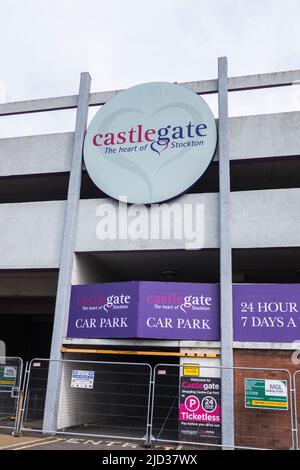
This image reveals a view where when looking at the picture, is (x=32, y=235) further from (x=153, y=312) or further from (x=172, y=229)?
(x=153, y=312)

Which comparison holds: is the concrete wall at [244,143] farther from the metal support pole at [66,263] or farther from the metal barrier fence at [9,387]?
the metal barrier fence at [9,387]

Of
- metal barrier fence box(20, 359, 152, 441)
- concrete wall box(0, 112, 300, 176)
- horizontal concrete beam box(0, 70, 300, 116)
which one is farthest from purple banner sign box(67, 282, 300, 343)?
horizontal concrete beam box(0, 70, 300, 116)

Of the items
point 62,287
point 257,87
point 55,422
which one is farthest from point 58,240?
point 257,87

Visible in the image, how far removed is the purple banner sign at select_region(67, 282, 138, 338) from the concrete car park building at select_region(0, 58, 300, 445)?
0.24 metres

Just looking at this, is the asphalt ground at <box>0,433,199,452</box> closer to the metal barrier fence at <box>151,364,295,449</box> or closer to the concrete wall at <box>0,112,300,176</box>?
the metal barrier fence at <box>151,364,295,449</box>

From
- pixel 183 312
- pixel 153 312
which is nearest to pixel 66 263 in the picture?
pixel 153 312

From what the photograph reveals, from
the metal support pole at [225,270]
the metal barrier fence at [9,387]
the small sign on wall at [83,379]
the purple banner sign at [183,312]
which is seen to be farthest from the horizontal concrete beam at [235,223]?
the metal barrier fence at [9,387]

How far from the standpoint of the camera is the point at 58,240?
14789 mm

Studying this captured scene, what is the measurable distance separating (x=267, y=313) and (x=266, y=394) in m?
2.24

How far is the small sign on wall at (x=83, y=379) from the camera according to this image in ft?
40.8

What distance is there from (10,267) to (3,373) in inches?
144

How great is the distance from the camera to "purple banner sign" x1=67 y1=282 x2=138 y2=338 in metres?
13.1

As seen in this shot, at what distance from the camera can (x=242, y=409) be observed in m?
11.9

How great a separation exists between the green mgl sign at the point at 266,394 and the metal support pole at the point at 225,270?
2.24 feet
